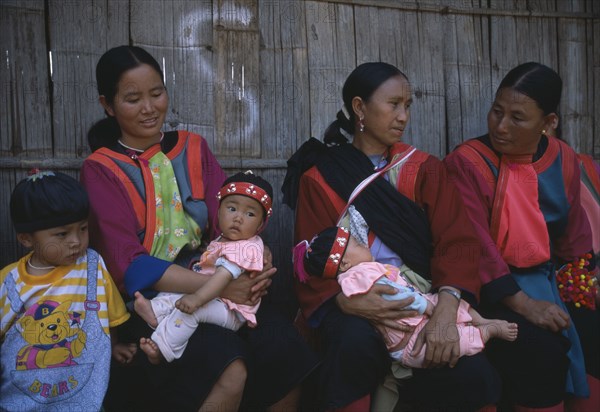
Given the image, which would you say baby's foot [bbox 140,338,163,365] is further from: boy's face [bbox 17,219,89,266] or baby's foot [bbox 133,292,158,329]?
boy's face [bbox 17,219,89,266]

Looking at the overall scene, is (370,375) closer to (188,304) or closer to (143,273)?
(188,304)

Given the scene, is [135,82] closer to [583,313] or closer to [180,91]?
[180,91]

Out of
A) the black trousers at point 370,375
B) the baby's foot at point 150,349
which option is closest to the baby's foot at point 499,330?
the black trousers at point 370,375

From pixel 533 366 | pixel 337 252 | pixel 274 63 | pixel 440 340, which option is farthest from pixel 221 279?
pixel 274 63

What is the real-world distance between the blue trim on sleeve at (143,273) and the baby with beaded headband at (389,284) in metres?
0.68

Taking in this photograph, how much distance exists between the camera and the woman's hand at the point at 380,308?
2.97 meters

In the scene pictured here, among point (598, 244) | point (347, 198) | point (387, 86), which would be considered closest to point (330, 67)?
point (387, 86)

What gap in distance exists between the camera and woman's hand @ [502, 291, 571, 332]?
3248 mm

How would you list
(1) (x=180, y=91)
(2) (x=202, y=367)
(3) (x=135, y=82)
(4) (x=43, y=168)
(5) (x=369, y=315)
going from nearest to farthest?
(2) (x=202, y=367) < (5) (x=369, y=315) < (3) (x=135, y=82) < (4) (x=43, y=168) < (1) (x=180, y=91)

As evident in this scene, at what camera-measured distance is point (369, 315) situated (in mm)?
3018

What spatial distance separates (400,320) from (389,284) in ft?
0.58

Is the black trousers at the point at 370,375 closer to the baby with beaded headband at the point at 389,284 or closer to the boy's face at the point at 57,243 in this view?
the baby with beaded headband at the point at 389,284

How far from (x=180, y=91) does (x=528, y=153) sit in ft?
6.53

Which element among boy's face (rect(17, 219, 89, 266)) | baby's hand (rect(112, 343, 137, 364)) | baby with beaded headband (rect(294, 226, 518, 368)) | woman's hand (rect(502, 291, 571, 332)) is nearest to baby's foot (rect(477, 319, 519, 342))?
baby with beaded headband (rect(294, 226, 518, 368))
